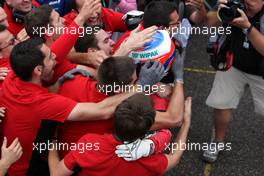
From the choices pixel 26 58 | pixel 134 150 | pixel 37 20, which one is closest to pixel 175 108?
pixel 134 150

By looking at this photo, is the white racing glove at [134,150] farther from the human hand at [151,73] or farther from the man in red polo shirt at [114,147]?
the human hand at [151,73]

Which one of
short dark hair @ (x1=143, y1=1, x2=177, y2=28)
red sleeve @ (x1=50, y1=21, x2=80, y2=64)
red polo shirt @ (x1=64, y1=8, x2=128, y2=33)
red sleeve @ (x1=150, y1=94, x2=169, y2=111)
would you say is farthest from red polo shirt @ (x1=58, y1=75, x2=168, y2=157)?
red polo shirt @ (x1=64, y1=8, x2=128, y2=33)

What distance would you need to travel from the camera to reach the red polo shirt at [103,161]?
2.19 m

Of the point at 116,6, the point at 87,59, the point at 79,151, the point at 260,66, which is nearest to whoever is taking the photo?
the point at 79,151

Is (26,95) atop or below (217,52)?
atop

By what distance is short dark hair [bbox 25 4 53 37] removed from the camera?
10.8 feet

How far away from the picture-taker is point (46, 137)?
8.63 feet

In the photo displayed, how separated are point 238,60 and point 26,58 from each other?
188 cm

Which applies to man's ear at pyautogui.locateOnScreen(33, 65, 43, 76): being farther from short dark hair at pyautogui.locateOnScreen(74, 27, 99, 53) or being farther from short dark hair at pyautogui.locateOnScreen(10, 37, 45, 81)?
short dark hair at pyautogui.locateOnScreen(74, 27, 99, 53)

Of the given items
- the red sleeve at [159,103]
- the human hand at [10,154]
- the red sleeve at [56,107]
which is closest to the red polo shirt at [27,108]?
the red sleeve at [56,107]

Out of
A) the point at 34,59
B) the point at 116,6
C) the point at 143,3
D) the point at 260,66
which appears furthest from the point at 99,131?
the point at 143,3

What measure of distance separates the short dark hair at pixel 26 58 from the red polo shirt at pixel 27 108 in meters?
0.08

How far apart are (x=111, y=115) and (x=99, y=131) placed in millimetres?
154

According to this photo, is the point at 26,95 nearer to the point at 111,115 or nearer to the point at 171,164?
the point at 111,115
